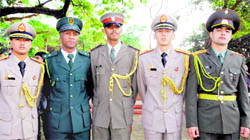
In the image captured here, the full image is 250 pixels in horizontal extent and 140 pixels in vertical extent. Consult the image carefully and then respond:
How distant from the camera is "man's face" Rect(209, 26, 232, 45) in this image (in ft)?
8.31

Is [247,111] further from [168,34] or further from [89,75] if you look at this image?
[89,75]

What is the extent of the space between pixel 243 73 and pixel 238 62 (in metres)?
0.14

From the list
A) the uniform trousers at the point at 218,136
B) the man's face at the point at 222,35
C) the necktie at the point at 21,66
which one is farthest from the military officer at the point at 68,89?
the man's face at the point at 222,35

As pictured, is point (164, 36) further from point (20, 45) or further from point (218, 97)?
point (20, 45)

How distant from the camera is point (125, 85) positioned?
288 centimetres

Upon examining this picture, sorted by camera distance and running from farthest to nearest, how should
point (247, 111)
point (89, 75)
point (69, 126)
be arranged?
point (89, 75), point (69, 126), point (247, 111)

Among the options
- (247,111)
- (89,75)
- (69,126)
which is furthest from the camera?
(89,75)

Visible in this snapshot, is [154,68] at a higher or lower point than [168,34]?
lower

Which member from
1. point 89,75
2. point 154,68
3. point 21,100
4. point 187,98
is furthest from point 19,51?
point 187,98

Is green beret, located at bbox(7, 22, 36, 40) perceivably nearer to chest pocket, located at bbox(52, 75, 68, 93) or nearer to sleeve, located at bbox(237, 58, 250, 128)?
chest pocket, located at bbox(52, 75, 68, 93)

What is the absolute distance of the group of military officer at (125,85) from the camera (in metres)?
2.52

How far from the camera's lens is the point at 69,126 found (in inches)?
109

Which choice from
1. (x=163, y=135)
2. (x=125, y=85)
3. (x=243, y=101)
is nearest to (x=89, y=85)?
(x=125, y=85)

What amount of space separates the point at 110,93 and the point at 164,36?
3.25 ft
